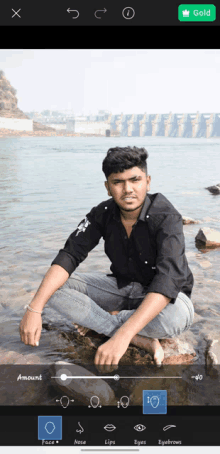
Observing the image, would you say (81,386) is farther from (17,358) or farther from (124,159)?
(124,159)

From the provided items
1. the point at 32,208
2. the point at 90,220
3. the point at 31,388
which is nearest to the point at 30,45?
the point at 90,220

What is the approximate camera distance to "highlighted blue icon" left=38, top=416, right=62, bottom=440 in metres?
1.53

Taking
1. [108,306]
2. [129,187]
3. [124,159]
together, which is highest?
[124,159]

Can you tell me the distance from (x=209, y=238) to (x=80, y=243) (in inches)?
116

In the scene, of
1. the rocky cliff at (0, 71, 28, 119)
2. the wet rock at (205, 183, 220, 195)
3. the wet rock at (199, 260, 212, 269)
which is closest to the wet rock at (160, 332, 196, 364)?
the wet rock at (199, 260, 212, 269)

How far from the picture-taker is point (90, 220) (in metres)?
2.52

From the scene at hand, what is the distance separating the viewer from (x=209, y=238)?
506cm

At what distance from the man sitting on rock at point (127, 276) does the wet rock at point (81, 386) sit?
11 centimetres
